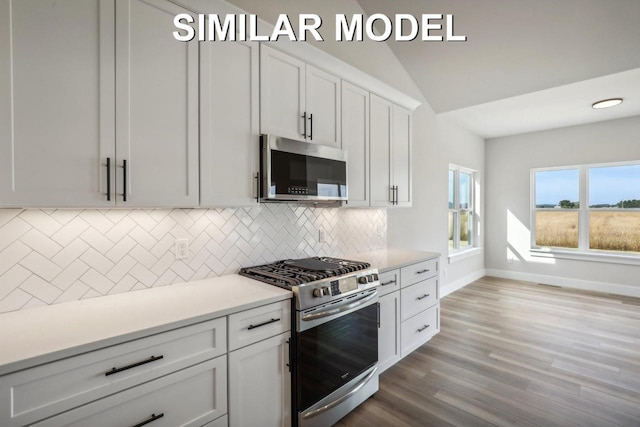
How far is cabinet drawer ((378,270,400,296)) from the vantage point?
2.37m

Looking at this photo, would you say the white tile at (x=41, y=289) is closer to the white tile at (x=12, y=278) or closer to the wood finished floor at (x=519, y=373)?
the white tile at (x=12, y=278)

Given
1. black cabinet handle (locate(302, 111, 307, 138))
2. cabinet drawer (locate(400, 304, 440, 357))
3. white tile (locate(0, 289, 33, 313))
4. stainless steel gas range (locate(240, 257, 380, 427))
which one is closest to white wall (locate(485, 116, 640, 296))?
cabinet drawer (locate(400, 304, 440, 357))

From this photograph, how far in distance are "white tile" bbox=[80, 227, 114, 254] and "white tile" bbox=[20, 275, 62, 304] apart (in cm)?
25

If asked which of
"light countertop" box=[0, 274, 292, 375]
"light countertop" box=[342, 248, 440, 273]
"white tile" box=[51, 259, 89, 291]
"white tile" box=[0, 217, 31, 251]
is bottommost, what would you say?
"light countertop" box=[0, 274, 292, 375]

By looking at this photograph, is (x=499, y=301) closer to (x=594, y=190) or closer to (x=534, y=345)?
(x=534, y=345)

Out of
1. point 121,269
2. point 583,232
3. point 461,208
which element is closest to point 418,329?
point 121,269

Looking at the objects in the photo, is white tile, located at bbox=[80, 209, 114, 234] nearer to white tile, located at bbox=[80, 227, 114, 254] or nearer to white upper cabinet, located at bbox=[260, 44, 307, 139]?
white tile, located at bbox=[80, 227, 114, 254]

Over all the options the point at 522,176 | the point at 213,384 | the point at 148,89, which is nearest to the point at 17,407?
the point at 213,384

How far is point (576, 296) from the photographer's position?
15.2 ft

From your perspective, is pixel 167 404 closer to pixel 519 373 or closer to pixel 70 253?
pixel 70 253

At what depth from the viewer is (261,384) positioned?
159cm

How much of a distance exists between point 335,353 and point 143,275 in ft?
4.06

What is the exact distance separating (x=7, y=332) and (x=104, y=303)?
36 centimetres

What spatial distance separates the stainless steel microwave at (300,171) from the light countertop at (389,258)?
2.07 feet
